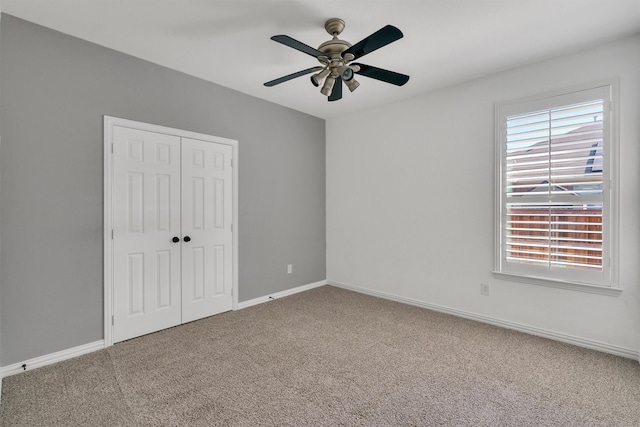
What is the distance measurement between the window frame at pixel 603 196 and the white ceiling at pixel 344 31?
0.39 meters

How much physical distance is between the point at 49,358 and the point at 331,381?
7.51 feet

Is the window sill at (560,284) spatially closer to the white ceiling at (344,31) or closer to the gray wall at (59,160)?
the white ceiling at (344,31)

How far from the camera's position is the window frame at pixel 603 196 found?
8.58 ft

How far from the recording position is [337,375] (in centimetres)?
232

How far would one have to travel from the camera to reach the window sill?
266 centimetres

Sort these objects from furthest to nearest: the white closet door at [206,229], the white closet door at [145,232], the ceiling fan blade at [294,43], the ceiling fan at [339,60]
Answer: the white closet door at [206,229], the white closet door at [145,232], the ceiling fan at [339,60], the ceiling fan blade at [294,43]

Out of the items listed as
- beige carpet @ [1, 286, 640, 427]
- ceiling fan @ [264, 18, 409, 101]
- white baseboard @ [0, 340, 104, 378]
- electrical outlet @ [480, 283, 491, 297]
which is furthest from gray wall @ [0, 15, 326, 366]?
electrical outlet @ [480, 283, 491, 297]

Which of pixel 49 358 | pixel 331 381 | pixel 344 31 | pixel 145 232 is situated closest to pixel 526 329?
pixel 331 381

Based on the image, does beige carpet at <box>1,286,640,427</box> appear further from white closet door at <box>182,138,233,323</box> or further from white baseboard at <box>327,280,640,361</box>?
white closet door at <box>182,138,233,323</box>

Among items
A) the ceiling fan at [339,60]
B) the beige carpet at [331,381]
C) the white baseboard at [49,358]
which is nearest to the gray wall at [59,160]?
the white baseboard at [49,358]

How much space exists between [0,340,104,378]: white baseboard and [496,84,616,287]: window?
157 inches

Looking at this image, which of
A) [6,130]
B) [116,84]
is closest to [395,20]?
[116,84]

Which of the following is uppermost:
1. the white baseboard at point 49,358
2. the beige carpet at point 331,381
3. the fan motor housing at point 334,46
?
the fan motor housing at point 334,46

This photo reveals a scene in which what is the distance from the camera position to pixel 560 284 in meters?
2.90
